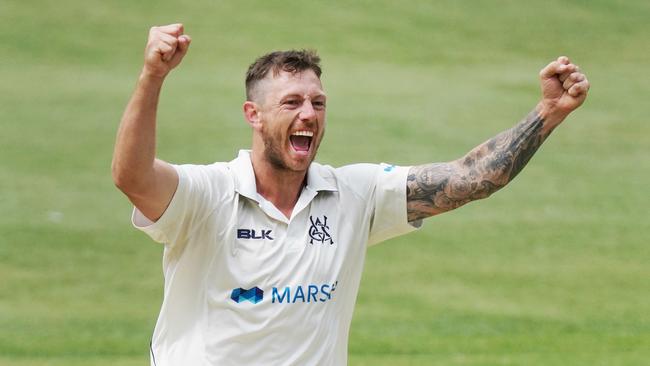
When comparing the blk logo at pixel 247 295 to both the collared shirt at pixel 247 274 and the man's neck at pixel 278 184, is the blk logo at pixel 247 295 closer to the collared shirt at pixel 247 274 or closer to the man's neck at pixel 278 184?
the collared shirt at pixel 247 274

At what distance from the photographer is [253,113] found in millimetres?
5910

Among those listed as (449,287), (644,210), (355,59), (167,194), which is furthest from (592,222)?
(167,194)

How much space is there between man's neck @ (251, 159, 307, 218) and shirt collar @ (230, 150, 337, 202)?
46 millimetres

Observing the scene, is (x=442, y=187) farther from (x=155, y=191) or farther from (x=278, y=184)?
(x=155, y=191)

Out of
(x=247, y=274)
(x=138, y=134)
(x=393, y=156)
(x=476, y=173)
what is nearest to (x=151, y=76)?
(x=138, y=134)

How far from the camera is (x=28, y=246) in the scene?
13.9 meters

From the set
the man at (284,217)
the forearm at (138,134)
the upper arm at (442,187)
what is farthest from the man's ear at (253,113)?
the forearm at (138,134)

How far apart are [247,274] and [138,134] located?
0.88 meters

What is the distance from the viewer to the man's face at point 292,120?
5.71 meters

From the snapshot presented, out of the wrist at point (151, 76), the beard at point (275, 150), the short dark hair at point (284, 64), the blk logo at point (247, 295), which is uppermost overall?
the short dark hair at point (284, 64)

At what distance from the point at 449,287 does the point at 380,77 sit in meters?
6.33

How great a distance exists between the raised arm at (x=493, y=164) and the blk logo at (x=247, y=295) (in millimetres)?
896

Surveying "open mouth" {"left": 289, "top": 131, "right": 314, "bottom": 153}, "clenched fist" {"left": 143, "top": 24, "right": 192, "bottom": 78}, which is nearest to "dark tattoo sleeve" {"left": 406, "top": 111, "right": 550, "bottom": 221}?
"open mouth" {"left": 289, "top": 131, "right": 314, "bottom": 153}

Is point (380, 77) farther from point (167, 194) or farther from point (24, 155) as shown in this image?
point (167, 194)
